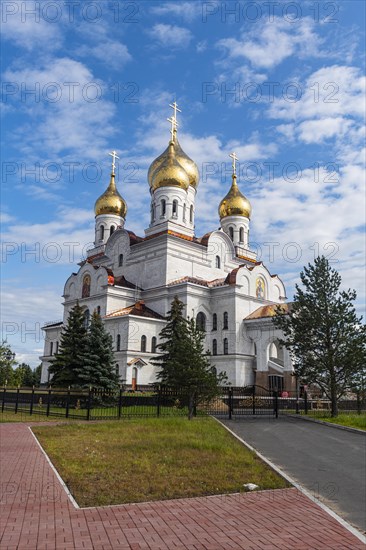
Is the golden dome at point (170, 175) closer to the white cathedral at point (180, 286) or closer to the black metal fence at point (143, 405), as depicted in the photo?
the white cathedral at point (180, 286)

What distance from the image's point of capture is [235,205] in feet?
165

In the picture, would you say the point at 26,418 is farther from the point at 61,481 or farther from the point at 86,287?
the point at 86,287

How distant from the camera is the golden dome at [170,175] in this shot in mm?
44094

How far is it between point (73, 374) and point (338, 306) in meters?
14.1

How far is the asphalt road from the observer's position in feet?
24.5

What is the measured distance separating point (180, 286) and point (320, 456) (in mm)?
28146

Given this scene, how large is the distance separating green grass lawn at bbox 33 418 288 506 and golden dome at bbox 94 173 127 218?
39192mm

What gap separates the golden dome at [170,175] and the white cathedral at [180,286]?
94 millimetres

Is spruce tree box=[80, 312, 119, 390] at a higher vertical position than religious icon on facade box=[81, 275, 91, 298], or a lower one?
lower

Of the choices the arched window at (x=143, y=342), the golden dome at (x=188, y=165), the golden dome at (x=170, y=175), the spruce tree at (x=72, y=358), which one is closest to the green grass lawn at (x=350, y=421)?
the spruce tree at (x=72, y=358)

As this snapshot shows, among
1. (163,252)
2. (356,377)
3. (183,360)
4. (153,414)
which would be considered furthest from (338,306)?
(163,252)

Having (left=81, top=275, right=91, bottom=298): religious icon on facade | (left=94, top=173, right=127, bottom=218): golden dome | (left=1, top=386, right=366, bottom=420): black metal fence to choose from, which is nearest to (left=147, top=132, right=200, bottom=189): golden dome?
(left=94, top=173, right=127, bottom=218): golden dome

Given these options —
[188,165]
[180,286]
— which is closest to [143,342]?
[180,286]

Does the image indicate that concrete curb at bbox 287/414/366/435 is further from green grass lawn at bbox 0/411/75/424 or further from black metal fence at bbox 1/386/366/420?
green grass lawn at bbox 0/411/75/424
